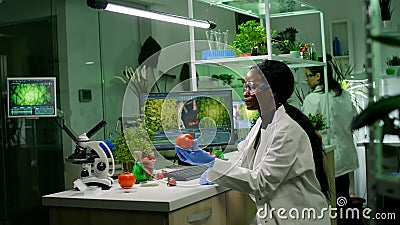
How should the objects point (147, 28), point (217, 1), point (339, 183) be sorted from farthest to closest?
point (147, 28) → point (339, 183) → point (217, 1)

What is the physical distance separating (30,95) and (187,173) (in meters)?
1.51

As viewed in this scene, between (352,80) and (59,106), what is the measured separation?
2.55 metres

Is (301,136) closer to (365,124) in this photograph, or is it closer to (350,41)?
(365,124)

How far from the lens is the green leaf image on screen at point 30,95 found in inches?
132

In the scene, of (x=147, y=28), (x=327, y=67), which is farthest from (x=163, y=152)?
(x=147, y=28)

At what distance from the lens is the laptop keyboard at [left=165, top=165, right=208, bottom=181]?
92.7 inches

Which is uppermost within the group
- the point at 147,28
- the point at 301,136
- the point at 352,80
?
the point at 147,28

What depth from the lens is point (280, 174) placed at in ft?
6.57

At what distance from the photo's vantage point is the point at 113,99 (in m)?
4.94

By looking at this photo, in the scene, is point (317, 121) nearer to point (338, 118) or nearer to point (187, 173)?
point (338, 118)

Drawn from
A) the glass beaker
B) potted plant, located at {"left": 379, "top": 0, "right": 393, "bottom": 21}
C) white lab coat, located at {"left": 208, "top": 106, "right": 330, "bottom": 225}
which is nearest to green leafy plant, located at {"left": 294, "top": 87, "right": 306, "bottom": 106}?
potted plant, located at {"left": 379, "top": 0, "right": 393, "bottom": 21}

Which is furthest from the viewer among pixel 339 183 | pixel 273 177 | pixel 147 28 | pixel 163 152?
pixel 147 28

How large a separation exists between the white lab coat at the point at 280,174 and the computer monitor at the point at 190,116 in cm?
58

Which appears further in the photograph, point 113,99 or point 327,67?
point 113,99
